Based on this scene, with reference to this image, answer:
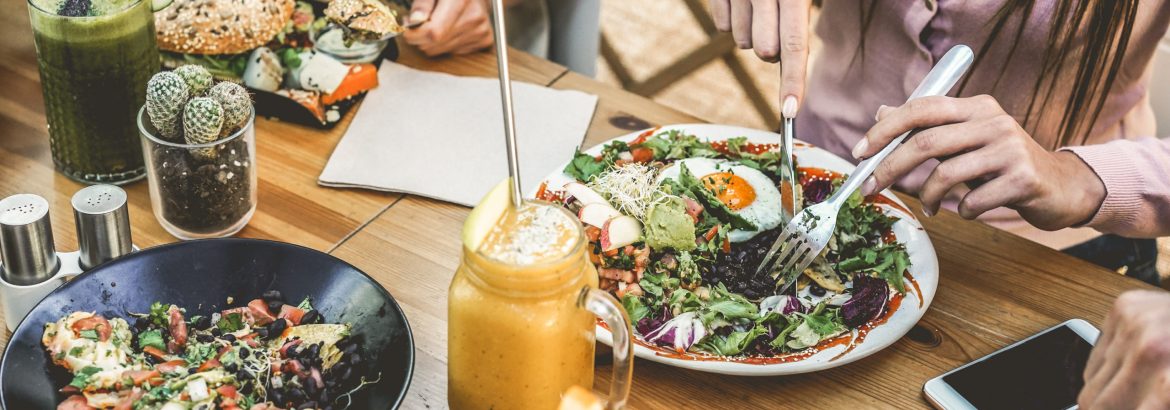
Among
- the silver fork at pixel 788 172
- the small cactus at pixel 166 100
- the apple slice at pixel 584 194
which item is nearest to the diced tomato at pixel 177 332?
the small cactus at pixel 166 100

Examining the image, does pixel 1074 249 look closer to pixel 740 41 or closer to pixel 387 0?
pixel 740 41

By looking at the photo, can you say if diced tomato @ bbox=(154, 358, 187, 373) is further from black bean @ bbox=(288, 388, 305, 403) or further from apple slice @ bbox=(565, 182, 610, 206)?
apple slice @ bbox=(565, 182, 610, 206)

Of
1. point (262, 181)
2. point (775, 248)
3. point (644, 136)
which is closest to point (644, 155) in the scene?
point (644, 136)

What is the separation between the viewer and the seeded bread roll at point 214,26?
4.26 ft

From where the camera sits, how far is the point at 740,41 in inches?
50.8

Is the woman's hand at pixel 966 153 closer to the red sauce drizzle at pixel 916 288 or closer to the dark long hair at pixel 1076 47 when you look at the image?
the red sauce drizzle at pixel 916 288

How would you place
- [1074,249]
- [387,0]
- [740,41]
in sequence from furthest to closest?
[387,0], [1074,249], [740,41]

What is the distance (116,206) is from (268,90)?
430 mm

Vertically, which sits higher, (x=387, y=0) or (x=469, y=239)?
(x=469, y=239)

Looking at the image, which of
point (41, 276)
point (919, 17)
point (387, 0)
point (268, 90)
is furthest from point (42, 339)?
point (919, 17)

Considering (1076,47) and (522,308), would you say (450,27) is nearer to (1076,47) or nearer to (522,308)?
(522,308)

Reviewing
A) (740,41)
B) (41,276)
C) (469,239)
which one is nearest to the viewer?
(469,239)

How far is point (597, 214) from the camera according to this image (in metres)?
1.11

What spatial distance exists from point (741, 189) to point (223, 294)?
0.64 metres
